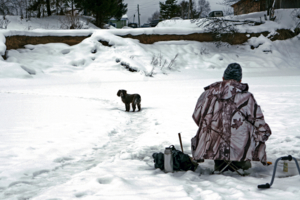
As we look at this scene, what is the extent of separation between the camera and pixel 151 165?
408cm

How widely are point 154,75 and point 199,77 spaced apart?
121 inches

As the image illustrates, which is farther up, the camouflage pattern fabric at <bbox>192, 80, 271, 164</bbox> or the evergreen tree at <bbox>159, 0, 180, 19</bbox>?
the evergreen tree at <bbox>159, 0, 180, 19</bbox>

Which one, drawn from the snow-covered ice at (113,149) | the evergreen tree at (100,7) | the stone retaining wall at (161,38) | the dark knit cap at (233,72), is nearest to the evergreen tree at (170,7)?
the evergreen tree at (100,7)

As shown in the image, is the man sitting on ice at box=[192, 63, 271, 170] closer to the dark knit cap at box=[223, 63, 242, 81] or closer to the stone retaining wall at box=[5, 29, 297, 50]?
the dark knit cap at box=[223, 63, 242, 81]

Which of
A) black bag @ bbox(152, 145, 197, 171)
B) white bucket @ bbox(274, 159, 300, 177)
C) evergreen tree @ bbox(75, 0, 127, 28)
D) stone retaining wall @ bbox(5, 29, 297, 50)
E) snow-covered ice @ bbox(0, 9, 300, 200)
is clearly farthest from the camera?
evergreen tree @ bbox(75, 0, 127, 28)

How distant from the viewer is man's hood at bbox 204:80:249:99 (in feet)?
11.1

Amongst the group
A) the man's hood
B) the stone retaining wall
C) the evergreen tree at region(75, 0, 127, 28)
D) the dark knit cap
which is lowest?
the man's hood

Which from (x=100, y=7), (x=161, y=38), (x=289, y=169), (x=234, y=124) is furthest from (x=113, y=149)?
(x=100, y=7)

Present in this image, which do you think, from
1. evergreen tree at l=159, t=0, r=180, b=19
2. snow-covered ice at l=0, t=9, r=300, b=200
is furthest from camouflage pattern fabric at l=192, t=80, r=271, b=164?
evergreen tree at l=159, t=0, r=180, b=19

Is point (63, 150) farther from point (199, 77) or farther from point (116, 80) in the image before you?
point (199, 77)

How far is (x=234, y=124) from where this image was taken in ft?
11.1

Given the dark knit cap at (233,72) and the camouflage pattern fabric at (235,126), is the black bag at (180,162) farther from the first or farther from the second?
the dark knit cap at (233,72)

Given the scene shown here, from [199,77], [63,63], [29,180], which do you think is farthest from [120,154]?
[63,63]

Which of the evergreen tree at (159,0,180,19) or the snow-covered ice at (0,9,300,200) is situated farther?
the evergreen tree at (159,0,180,19)
